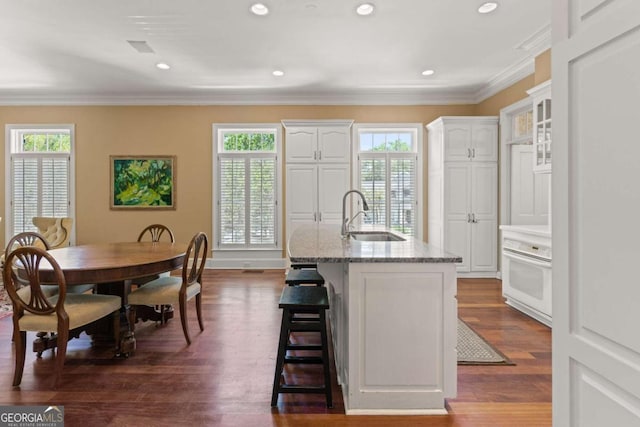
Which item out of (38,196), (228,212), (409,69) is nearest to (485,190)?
(409,69)

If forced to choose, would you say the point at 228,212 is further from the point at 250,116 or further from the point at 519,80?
the point at 519,80

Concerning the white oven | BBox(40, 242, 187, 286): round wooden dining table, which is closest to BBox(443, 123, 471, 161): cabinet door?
the white oven

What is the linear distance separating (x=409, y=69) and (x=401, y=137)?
55.1 inches

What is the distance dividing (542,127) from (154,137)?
18.8 feet

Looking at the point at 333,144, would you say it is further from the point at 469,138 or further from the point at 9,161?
the point at 9,161

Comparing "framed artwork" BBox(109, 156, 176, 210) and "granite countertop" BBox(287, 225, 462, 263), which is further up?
"framed artwork" BBox(109, 156, 176, 210)

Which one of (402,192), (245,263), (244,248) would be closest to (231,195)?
(244,248)

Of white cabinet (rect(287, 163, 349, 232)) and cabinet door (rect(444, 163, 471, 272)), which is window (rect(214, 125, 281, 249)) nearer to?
white cabinet (rect(287, 163, 349, 232))

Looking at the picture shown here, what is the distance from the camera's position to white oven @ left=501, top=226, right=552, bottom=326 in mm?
3471

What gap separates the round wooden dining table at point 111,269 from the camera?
2.52 metres

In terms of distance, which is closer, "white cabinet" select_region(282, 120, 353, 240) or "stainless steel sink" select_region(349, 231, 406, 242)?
"stainless steel sink" select_region(349, 231, 406, 242)

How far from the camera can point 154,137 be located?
623cm

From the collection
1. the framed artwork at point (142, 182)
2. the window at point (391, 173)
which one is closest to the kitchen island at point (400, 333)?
the window at point (391, 173)

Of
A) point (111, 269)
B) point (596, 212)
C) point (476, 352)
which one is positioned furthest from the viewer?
point (476, 352)
